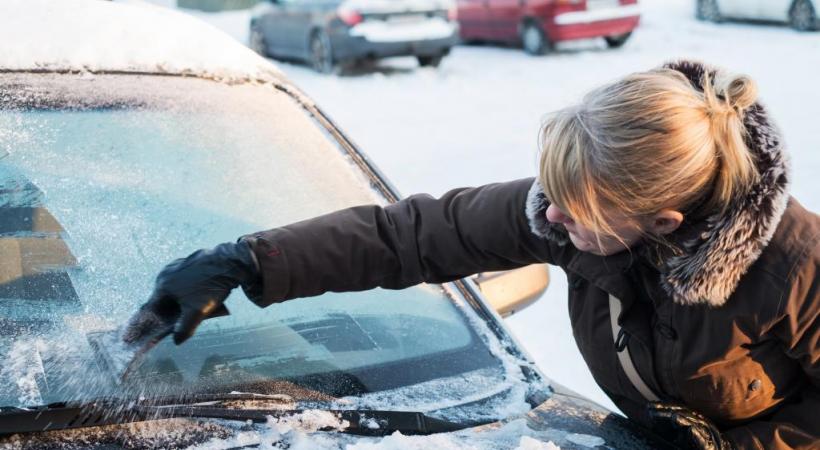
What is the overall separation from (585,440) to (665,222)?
441 millimetres

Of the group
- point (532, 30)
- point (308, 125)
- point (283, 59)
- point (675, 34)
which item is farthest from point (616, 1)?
point (308, 125)

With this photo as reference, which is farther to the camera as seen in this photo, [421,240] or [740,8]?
[740,8]

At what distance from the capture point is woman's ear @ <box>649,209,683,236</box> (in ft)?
5.31

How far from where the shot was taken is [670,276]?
1650 mm

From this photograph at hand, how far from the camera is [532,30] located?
12578 millimetres

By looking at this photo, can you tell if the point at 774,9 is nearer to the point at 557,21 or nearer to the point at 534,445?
the point at 557,21

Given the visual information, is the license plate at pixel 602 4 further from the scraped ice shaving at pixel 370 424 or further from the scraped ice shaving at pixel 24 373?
the scraped ice shaving at pixel 24 373

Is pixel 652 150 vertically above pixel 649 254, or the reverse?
pixel 652 150

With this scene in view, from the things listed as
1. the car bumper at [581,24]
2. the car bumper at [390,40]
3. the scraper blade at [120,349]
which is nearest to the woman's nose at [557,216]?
the scraper blade at [120,349]

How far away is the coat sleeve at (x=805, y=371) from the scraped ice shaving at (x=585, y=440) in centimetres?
23

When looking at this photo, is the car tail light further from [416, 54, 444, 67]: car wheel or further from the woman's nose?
the woman's nose

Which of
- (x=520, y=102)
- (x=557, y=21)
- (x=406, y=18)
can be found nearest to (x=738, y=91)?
(x=520, y=102)

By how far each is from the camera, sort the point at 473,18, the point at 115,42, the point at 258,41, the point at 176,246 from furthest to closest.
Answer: the point at 473,18, the point at 258,41, the point at 115,42, the point at 176,246

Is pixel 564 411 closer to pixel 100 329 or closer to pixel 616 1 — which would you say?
pixel 100 329
